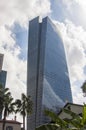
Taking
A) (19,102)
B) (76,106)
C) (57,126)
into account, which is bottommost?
(57,126)

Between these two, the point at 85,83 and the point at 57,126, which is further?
the point at 85,83

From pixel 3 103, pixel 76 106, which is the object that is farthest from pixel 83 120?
pixel 3 103

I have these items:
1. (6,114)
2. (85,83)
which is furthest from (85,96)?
(6,114)

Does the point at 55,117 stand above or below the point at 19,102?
below

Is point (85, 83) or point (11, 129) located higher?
point (85, 83)

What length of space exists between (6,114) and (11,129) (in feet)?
57.9

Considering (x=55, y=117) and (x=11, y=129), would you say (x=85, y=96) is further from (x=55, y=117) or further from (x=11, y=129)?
(x=55, y=117)

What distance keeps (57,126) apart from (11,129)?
76715mm

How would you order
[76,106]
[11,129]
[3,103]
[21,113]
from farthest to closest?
[11,129] < [21,113] < [3,103] < [76,106]

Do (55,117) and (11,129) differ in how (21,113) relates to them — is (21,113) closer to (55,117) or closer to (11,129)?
(11,129)

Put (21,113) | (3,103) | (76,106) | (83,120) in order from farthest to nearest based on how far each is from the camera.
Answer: (21,113)
(3,103)
(76,106)
(83,120)

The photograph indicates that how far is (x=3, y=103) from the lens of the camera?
7919 centimetres

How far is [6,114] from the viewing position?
80188 mm

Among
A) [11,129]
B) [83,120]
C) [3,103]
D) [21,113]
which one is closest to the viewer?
[83,120]
